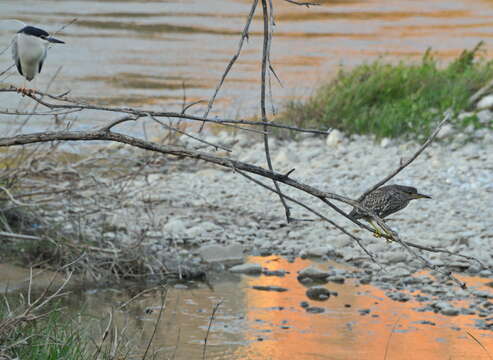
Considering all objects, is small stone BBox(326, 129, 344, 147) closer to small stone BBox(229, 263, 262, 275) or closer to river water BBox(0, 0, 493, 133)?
river water BBox(0, 0, 493, 133)

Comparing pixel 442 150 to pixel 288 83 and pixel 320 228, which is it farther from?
pixel 288 83

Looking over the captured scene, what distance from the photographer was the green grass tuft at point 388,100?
33.4ft

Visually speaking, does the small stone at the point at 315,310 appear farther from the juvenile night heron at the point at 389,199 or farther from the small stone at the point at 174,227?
the small stone at the point at 174,227

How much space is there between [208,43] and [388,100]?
7302 mm

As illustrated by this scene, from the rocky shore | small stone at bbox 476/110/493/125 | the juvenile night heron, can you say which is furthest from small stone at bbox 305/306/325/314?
small stone at bbox 476/110/493/125

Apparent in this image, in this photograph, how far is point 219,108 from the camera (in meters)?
12.4

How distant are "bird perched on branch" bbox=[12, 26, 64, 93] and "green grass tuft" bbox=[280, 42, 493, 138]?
5.74 meters

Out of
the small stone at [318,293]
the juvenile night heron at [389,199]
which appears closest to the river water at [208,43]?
the small stone at [318,293]

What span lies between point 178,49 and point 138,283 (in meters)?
10.9

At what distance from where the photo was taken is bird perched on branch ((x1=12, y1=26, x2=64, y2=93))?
4.83 metres

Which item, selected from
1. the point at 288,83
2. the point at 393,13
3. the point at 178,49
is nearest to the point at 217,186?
the point at 288,83

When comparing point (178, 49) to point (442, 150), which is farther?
point (178, 49)

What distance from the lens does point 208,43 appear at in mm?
17609

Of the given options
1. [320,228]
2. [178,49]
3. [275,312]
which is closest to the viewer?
[275,312]
